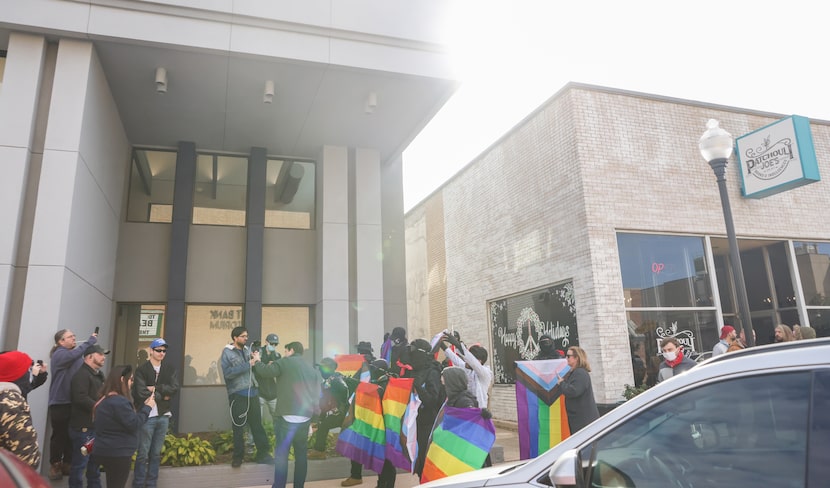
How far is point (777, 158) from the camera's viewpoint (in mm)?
13391

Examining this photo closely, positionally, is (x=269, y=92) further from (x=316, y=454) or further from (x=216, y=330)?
(x=316, y=454)

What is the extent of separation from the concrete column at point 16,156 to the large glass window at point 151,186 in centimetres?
416

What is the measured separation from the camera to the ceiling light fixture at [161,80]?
33.5ft

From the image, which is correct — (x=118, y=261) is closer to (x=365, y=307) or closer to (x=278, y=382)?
(x=365, y=307)

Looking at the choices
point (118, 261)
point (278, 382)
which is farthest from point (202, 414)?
point (278, 382)

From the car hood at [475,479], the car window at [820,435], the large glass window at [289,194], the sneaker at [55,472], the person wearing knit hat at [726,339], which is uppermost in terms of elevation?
the large glass window at [289,194]

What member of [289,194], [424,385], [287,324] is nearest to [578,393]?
[424,385]

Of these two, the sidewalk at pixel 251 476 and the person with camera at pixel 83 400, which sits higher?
the person with camera at pixel 83 400

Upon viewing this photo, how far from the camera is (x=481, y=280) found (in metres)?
17.7

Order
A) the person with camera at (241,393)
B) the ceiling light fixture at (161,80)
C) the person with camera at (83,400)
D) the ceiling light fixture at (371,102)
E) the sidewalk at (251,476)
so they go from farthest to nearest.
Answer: the ceiling light fixture at (371,102), the ceiling light fixture at (161,80), the person with camera at (241,393), the sidewalk at (251,476), the person with camera at (83,400)

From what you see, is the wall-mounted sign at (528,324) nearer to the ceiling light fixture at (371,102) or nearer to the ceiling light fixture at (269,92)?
the ceiling light fixture at (371,102)

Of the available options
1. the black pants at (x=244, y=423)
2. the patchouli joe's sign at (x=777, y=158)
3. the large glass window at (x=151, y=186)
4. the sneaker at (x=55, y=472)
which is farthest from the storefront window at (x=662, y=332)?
the large glass window at (x=151, y=186)

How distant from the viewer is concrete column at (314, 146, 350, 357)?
41.2 ft

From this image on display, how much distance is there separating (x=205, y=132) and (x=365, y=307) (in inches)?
225
